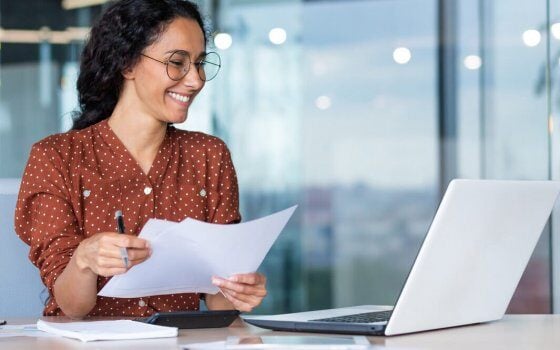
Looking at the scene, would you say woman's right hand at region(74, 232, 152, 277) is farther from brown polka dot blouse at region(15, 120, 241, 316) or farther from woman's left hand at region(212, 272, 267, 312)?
brown polka dot blouse at region(15, 120, 241, 316)

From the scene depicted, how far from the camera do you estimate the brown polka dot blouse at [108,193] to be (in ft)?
→ 7.40

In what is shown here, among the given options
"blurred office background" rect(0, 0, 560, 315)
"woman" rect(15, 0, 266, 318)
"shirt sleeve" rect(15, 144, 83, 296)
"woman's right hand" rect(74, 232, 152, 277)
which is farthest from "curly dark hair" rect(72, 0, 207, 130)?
"blurred office background" rect(0, 0, 560, 315)

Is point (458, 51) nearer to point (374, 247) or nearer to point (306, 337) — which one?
point (374, 247)

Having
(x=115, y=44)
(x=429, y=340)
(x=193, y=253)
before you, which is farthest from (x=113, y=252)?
(x=115, y=44)

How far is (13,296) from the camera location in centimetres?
233

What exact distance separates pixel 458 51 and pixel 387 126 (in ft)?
1.46

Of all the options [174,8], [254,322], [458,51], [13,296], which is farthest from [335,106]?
[254,322]

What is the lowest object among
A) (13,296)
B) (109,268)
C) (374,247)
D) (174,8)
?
(374,247)

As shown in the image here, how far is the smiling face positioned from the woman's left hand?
1.73ft

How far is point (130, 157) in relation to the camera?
7.98 feet

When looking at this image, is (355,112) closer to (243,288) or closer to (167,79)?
(167,79)

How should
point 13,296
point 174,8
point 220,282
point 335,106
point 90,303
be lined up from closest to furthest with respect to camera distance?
point 220,282 < point 90,303 < point 13,296 < point 174,8 < point 335,106

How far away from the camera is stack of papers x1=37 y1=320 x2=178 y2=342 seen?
5.50 ft

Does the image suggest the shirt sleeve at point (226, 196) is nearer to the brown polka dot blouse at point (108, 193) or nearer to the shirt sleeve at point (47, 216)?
the brown polka dot blouse at point (108, 193)
